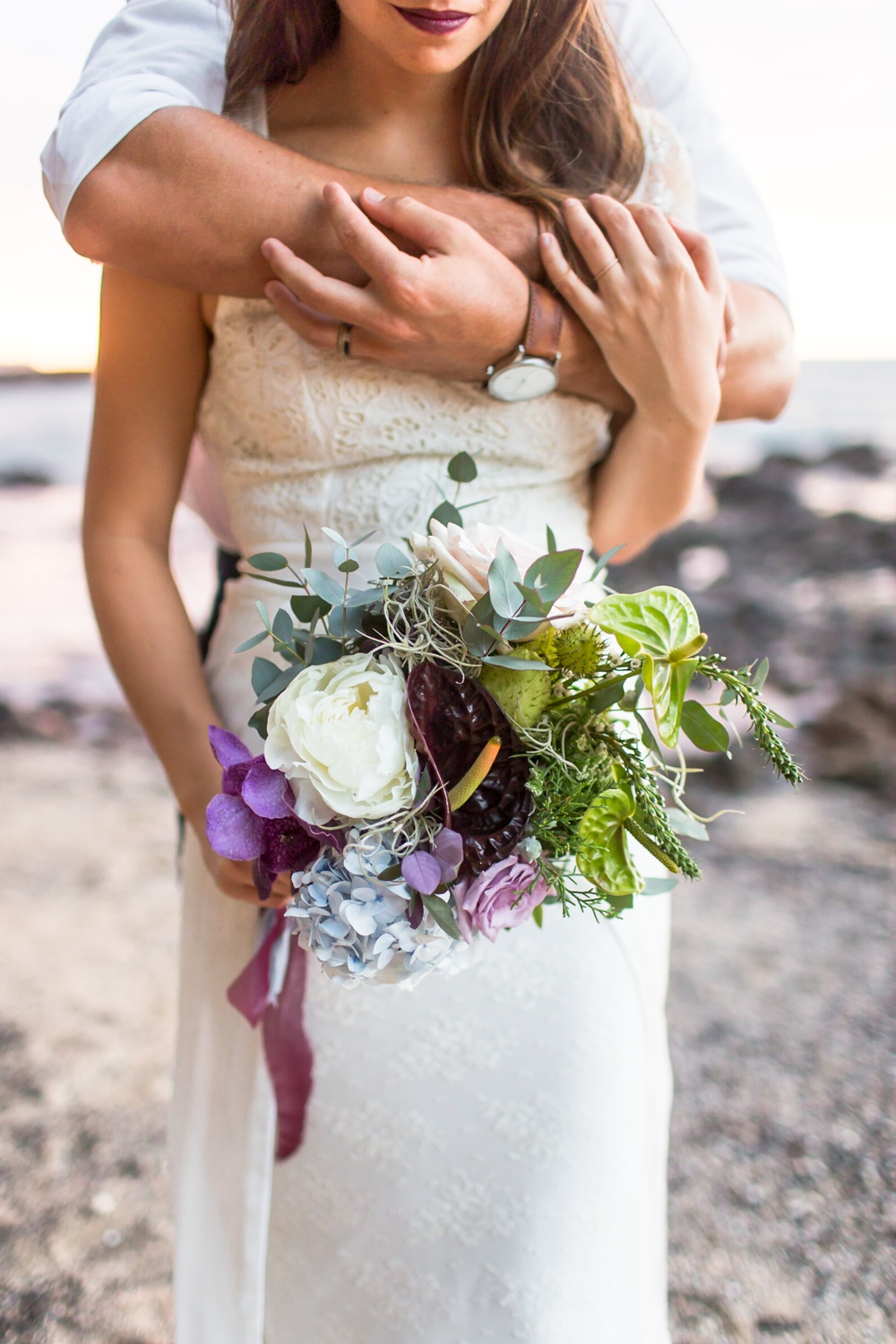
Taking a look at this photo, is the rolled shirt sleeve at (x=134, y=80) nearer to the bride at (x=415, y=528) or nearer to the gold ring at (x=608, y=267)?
the bride at (x=415, y=528)

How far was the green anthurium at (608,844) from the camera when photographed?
2.65 feet

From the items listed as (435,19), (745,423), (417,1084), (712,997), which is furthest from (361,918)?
(745,423)

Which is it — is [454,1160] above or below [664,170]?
below

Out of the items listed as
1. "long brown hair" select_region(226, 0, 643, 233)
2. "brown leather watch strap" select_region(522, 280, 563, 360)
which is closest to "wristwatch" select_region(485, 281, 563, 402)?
"brown leather watch strap" select_region(522, 280, 563, 360)

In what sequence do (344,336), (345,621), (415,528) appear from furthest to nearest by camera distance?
(415,528)
(344,336)
(345,621)

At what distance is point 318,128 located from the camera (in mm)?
1386

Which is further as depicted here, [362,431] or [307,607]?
[362,431]

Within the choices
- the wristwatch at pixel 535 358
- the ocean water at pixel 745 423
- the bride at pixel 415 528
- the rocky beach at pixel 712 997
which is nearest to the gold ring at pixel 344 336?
the bride at pixel 415 528

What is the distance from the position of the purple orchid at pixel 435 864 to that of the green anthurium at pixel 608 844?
0.33 ft

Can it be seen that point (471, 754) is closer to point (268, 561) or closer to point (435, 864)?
point (435, 864)

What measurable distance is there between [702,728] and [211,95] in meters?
1.04

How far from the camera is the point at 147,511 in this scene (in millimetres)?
1367

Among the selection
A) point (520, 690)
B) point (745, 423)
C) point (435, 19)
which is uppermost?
point (435, 19)

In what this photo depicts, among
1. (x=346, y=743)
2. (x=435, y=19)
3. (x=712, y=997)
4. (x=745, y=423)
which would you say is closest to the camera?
(x=346, y=743)
